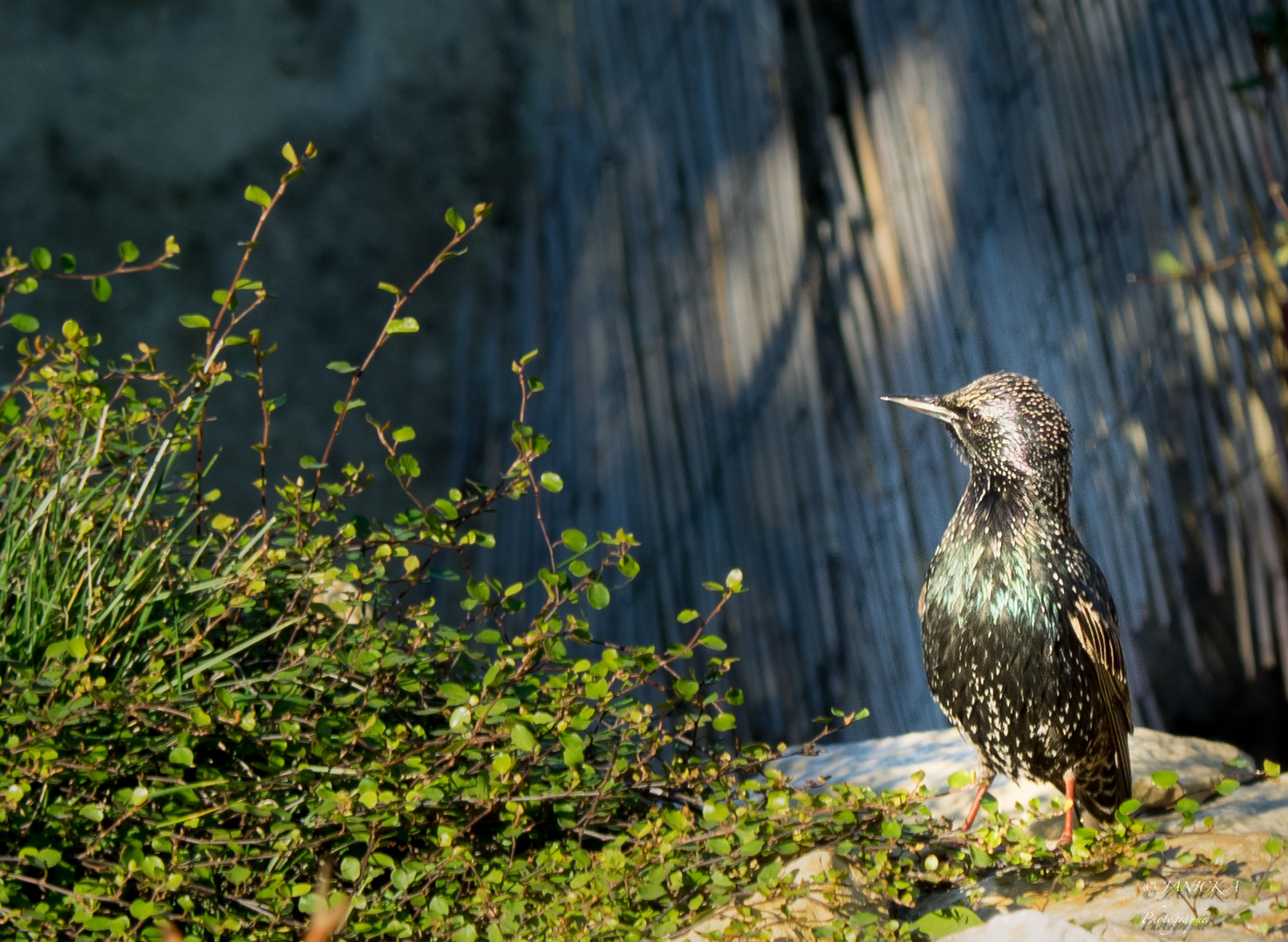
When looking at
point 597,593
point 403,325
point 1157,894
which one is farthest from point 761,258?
point 1157,894

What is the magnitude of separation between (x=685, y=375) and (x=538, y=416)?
2.72 feet

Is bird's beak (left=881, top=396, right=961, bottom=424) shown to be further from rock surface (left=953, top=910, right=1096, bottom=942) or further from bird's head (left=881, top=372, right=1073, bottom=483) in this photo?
rock surface (left=953, top=910, right=1096, bottom=942)

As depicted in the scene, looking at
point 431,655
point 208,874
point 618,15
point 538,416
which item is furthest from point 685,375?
point 208,874

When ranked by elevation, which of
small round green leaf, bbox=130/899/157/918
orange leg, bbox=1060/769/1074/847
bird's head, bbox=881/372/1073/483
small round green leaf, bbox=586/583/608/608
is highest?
bird's head, bbox=881/372/1073/483

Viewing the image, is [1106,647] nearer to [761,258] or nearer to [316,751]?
[316,751]

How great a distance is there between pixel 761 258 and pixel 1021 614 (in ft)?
6.28

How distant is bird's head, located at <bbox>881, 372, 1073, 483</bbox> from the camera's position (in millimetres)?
2156

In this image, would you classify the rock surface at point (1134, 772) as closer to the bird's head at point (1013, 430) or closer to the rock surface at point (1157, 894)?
the rock surface at point (1157, 894)

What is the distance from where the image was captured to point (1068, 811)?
2.06 meters

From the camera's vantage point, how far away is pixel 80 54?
4.75m

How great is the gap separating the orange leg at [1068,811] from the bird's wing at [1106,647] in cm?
11

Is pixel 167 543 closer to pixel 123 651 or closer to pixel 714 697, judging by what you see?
pixel 123 651

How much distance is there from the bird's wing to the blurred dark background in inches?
29.4

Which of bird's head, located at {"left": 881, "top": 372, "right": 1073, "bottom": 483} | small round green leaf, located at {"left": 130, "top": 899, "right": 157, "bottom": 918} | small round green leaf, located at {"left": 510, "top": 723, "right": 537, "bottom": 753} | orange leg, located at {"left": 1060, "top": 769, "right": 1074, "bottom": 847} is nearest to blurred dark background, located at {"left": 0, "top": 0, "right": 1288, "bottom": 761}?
bird's head, located at {"left": 881, "top": 372, "right": 1073, "bottom": 483}
